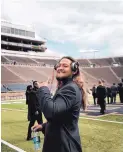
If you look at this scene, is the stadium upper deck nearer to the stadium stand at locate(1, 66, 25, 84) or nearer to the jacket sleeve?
the stadium stand at locate(1, 66, 25, 84)

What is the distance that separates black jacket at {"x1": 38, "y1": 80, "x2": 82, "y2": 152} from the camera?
2.51 m

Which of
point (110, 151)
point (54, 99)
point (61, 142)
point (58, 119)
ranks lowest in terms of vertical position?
point (110, 151)

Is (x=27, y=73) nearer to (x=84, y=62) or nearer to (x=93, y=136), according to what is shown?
(x=84, y=62)

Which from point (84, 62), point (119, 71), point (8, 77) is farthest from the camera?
point (84, 62)

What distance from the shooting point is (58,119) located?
2.54 m

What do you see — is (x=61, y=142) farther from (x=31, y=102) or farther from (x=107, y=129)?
(x=107, y=129)

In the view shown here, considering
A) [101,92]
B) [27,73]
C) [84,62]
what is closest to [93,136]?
[101,92]

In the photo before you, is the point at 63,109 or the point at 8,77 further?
the point at 8,77

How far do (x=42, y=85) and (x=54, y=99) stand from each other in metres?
0.20

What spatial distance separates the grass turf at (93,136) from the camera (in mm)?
7520

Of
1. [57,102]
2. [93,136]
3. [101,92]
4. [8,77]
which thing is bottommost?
[93,136]

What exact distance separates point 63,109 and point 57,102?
81 millimetres

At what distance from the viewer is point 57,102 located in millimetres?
2490

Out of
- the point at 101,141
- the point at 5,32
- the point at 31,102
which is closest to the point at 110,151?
the point at 101,141
